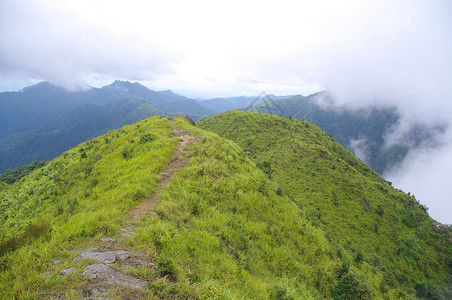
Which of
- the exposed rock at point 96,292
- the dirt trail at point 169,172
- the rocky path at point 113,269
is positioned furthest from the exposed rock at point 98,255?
the dirt trail at point 169,172

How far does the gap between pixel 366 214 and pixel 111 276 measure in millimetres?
55470

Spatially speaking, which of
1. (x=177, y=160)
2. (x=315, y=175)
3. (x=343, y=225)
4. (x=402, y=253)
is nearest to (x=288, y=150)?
(x=315, y=175)

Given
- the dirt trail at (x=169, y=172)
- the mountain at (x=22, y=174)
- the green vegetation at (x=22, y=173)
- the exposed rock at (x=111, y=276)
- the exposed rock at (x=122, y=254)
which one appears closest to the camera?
the exposed rock at (x=111, y=276)

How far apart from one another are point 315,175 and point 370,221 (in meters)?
16.0

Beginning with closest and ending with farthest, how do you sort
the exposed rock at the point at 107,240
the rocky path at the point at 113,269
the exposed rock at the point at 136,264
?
the rocky path at the point at 113,269, the exposed rock at the point at 136,264, the exposed rock at the point at 107,240

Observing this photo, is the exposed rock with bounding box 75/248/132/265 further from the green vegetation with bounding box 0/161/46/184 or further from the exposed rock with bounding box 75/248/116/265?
the green vegetation with bounding box 0/161/46/184

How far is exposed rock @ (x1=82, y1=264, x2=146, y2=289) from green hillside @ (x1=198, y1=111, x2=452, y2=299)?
17688 millimetres

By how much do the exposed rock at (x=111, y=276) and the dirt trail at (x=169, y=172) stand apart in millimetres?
2988

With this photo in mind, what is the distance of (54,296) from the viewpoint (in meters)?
3.64

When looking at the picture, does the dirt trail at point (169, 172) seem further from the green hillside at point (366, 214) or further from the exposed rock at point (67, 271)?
the green hillside at point (366, 214)

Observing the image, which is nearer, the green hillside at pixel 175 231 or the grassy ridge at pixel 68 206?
the grassy ridge at pixel 68 206

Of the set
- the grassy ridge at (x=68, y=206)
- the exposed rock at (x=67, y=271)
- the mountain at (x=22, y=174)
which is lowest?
the mountain at (x=22, y=174)

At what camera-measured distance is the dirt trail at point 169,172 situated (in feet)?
26.0

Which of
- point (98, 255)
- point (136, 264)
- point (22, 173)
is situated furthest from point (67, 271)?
point (22, 173)
